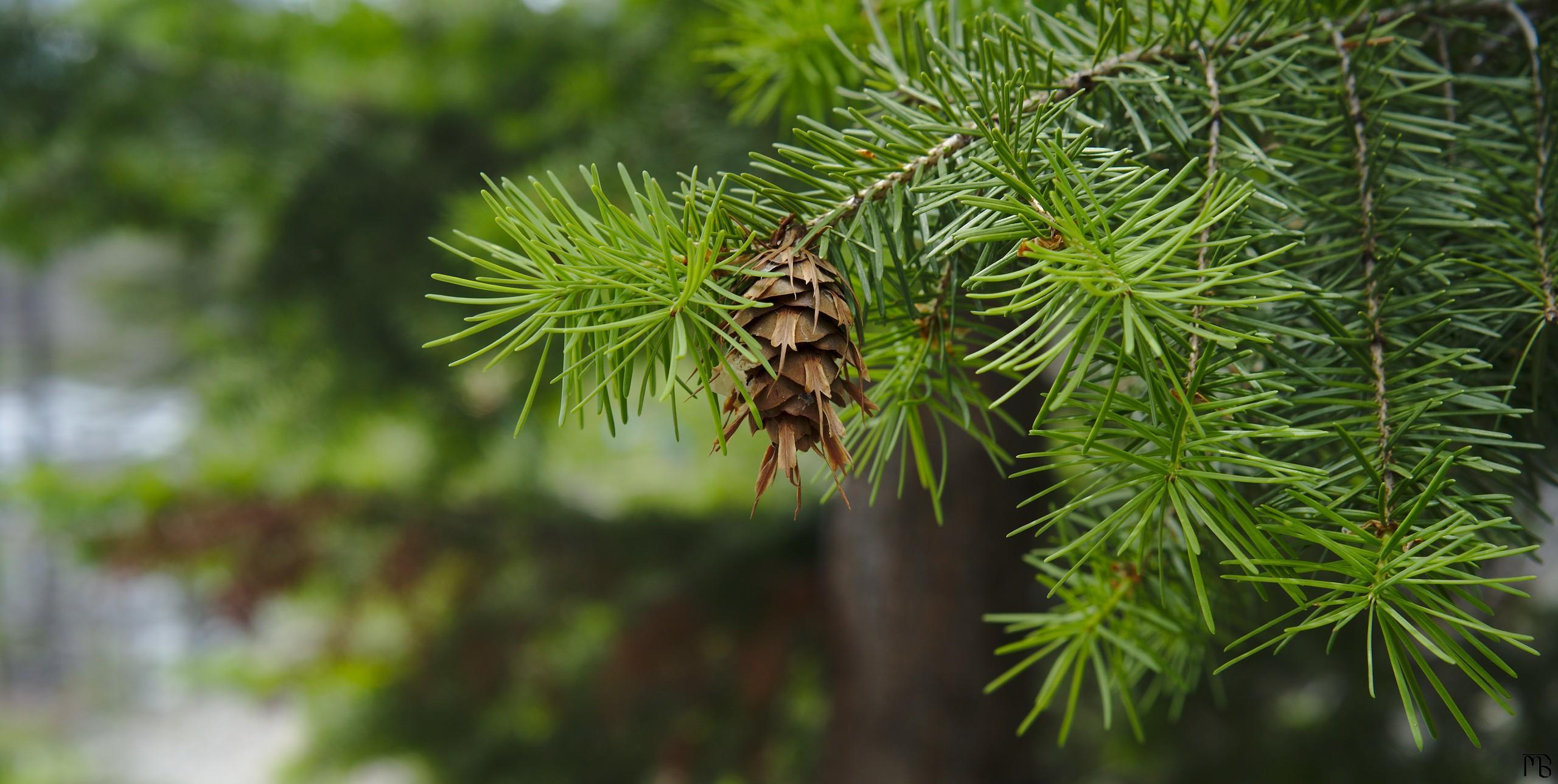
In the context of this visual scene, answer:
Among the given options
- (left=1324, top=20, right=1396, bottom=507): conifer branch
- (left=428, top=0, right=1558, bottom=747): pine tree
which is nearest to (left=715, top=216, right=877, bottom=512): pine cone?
(left=428, top=0, right=1558, bottom=747): pine tree

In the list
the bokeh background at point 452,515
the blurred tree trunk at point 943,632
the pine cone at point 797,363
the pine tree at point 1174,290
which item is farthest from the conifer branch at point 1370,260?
the blurred tree trunk at point 943,632

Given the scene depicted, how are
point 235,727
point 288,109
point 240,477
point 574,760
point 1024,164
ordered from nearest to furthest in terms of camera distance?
point 1024,164
point 288,109
point 240,477
point 574,760
point 235,727

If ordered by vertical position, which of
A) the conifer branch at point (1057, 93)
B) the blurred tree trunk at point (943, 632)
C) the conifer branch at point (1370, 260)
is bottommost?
the blurred tree trunk at point (943, 632)

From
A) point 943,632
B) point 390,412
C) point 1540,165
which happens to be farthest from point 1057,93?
point 390,412

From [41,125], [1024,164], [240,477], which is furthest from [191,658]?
[1024,164]

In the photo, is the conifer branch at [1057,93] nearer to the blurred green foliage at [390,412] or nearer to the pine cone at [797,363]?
the pine cone at [797,363]

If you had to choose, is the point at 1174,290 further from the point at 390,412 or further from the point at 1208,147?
the point at 390,412

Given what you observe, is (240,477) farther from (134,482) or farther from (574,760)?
(574,760)
